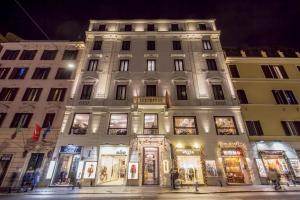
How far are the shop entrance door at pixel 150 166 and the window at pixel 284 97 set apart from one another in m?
16.6

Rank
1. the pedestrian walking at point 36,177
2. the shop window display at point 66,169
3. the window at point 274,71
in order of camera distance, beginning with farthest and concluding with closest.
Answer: the window at point 274,71 → the shop window display at point 66,169 → the pedestrian walking at point 36,177

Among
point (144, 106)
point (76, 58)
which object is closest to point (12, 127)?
point (76, 58)

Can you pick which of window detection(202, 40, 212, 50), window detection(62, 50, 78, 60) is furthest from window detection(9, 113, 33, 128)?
window detection(202, 40, 212, 50)

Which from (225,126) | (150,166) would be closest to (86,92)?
(150,166)

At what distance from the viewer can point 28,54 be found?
26656 millimetres

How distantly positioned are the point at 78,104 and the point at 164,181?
42.8ft

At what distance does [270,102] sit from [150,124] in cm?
1506

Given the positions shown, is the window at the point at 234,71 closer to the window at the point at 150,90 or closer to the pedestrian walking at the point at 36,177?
the window at the point at 150,90

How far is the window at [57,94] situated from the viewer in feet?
73.9

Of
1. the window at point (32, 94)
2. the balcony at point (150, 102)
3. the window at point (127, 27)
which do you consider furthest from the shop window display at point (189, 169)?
the window at point (127, 27)

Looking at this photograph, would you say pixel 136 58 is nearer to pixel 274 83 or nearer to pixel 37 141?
pixel 37 141

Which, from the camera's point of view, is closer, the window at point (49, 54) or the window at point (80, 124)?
the window at point (80, 124)

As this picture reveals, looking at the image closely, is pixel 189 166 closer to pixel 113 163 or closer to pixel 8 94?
pixel 113 163

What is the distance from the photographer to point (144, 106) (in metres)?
20.4
